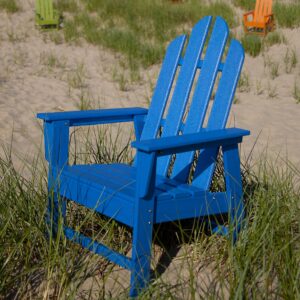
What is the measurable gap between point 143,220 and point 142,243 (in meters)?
0.09

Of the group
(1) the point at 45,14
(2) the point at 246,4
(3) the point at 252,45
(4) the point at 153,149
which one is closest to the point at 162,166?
(4) the point at 153,149

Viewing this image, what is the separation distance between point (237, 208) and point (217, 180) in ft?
1.76

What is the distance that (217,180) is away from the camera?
353 centimetres

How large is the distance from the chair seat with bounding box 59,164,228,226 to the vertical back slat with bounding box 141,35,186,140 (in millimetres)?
409

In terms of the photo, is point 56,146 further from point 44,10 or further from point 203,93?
point 44,10

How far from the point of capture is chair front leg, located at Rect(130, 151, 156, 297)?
2709mm

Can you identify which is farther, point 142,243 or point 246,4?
point 246,4

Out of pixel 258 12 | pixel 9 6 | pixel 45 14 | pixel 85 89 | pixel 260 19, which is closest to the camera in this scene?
pixel 85 89

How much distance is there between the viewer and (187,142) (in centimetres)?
278

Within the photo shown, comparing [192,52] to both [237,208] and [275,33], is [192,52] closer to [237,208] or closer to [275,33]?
[237,208]

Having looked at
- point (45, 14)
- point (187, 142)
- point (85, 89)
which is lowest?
point (85, 89)

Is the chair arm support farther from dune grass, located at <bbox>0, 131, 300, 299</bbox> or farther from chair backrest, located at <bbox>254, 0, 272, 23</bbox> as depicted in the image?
chair backrest, located at <bbox>254, 0, 272, 23</bbox>

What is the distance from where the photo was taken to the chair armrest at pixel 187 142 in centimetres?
269

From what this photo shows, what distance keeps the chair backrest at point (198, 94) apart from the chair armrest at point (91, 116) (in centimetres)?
10
